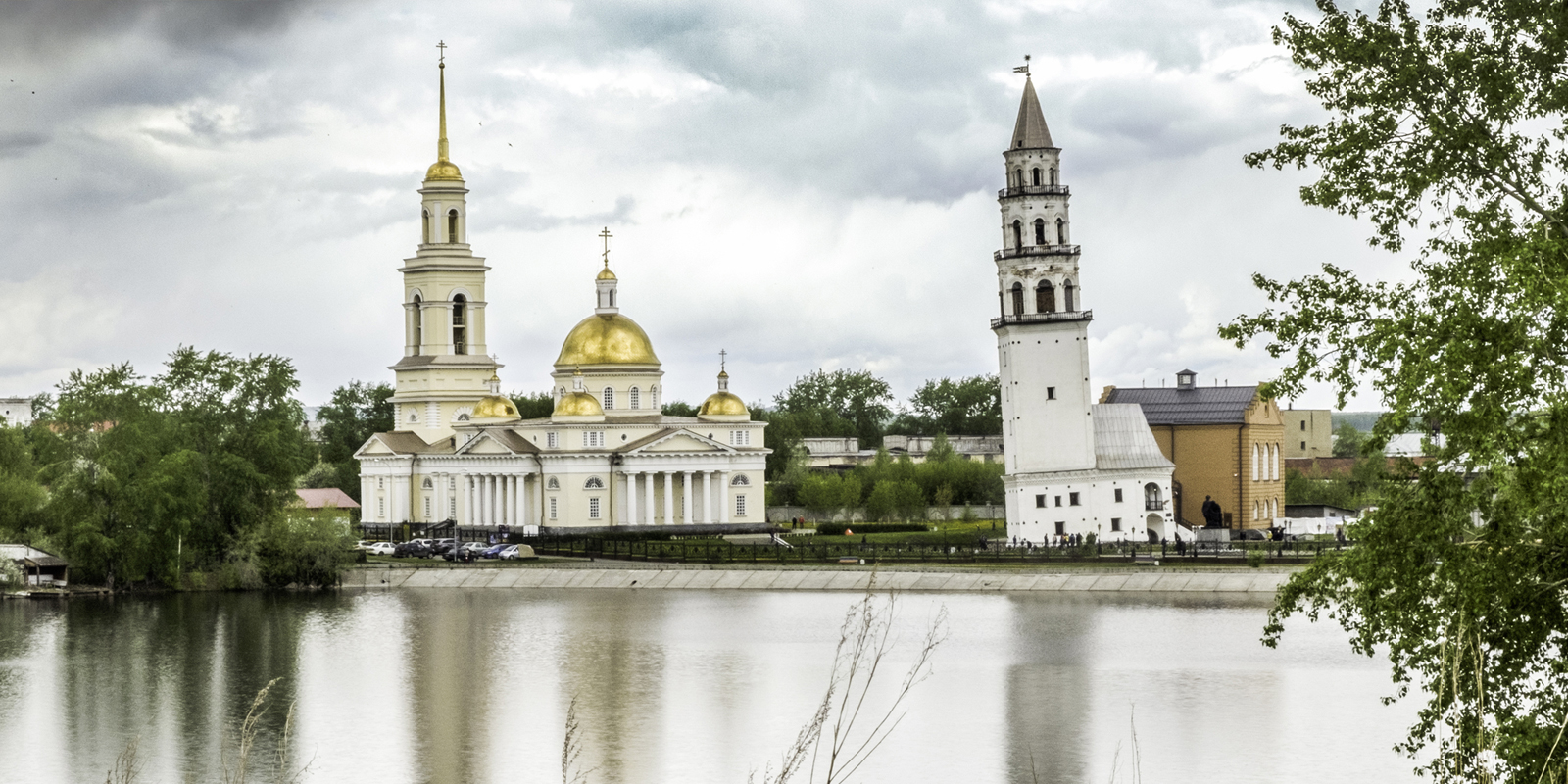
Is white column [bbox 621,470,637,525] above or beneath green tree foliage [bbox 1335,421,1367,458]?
beneath

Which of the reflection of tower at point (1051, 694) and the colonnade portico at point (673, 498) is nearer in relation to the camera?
the reflection of tower at point (1051, 694)

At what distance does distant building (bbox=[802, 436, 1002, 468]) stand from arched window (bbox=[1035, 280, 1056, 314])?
51.2m

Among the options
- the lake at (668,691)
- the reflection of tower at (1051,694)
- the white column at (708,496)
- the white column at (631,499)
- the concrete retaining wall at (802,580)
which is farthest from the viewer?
the white column at (708,496)

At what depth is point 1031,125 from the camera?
63.3 m

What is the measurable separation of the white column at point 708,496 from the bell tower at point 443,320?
14645 millimetres

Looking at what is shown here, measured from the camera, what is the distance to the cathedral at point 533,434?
3014 inches

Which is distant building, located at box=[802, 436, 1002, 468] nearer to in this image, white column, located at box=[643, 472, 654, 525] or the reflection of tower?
white column, located at box=[643, 472, 654, 525]

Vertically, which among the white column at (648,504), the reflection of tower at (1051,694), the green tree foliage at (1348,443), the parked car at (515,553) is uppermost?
the green tree foliage at (1348,443)

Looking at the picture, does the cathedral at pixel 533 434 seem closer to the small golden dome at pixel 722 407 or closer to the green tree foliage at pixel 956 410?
the small golden dome at pixel 722 407

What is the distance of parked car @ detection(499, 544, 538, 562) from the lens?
209ft

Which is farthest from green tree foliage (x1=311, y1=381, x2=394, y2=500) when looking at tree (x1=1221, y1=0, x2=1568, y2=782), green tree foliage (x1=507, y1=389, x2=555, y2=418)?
tree (x1=1221, y1=0, x2=1568, y2=782)

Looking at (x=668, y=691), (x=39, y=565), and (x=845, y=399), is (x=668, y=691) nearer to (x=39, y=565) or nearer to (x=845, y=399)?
(x=39, y=565)

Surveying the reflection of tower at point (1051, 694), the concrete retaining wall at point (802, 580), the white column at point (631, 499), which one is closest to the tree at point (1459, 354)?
the reflection of tower at point (1051, 694)

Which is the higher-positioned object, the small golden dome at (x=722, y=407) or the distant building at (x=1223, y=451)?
the small golden dome at (x=722, y=407)
